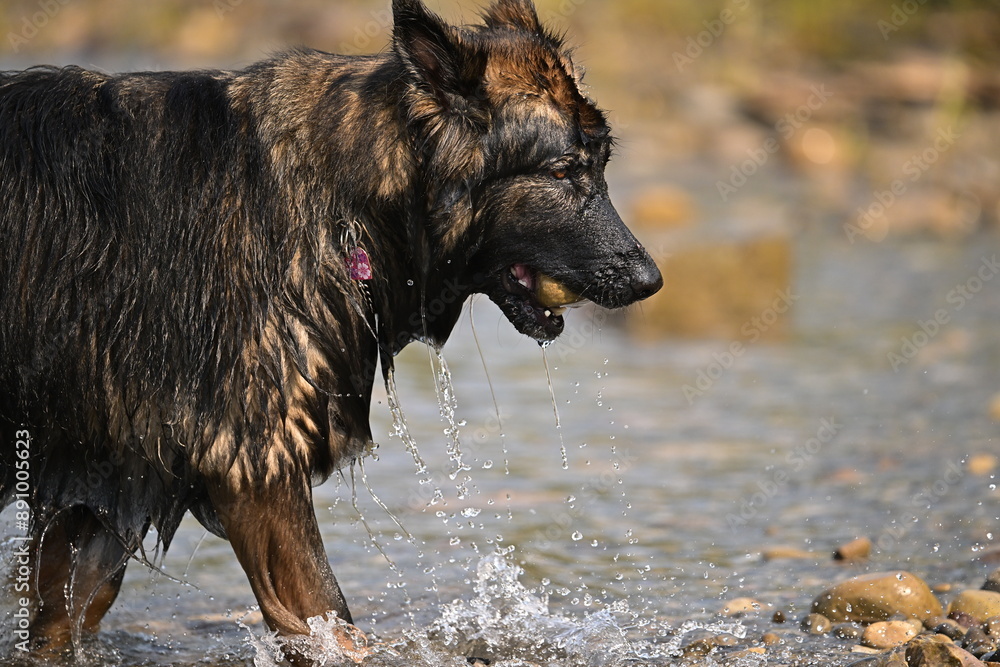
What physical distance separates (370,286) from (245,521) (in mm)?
799

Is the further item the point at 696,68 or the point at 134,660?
the point at 696,68

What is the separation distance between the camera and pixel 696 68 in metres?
17.9

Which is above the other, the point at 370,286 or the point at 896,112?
the point at 896,112

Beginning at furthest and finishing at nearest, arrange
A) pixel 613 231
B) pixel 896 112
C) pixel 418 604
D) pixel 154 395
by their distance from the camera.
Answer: pixel 896 112 → pixel 418 604 → pixel 613 231 → pixel 154 395

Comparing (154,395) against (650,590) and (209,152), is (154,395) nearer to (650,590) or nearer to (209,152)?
(209,152)

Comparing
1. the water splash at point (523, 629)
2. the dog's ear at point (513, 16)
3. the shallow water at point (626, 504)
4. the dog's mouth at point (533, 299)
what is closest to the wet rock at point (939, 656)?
the shallow water at point (626, 504)

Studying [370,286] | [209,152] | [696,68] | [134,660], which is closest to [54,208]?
[209,152]

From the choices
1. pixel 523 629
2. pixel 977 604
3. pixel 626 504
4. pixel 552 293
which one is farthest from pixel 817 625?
pixel 626 504

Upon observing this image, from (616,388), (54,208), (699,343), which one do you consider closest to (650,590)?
(54,208)

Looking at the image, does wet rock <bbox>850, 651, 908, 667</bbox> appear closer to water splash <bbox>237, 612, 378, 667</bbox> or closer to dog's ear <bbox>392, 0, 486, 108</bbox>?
water splash <bbox>237, 612, 378, 667</bbox>

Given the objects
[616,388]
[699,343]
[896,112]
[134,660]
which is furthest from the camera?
[896,112]

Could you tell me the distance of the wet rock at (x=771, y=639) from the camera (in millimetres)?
4457

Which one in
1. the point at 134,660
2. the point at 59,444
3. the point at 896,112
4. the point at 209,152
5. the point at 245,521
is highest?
the point at 896,112

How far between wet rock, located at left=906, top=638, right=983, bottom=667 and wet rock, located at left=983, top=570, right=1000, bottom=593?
83 centimetres
